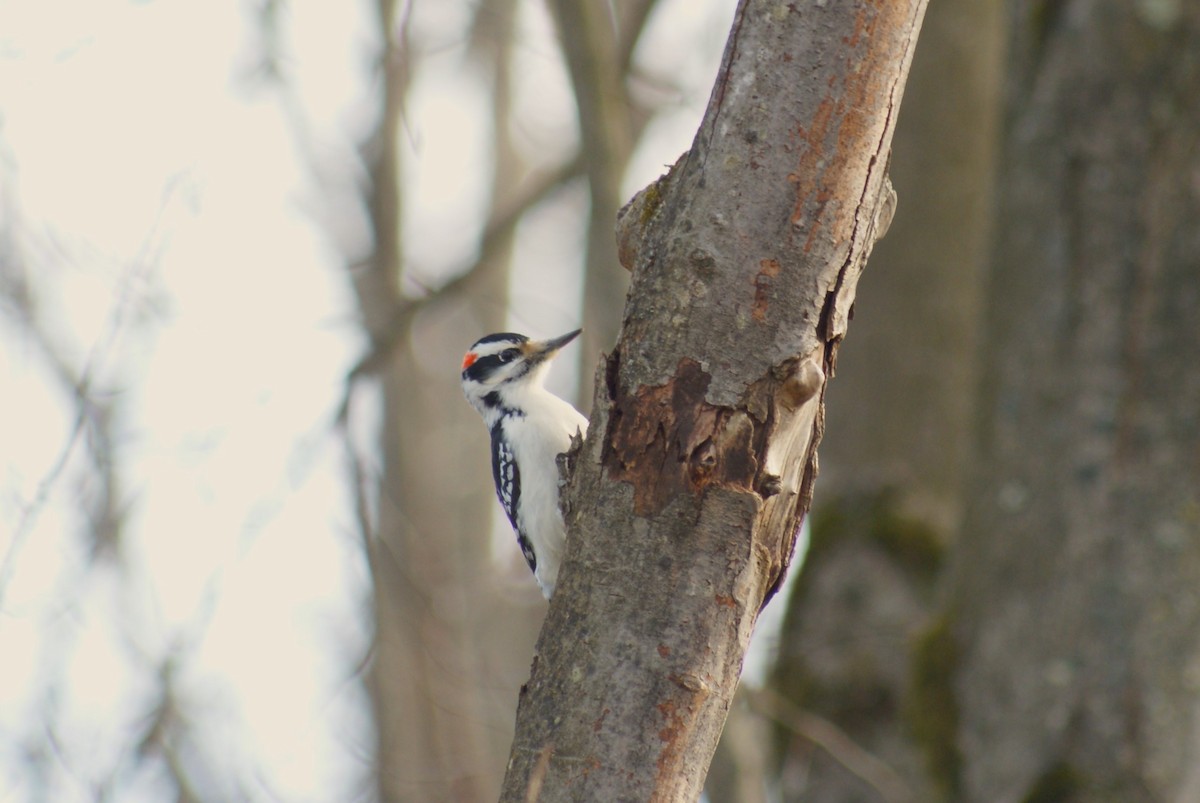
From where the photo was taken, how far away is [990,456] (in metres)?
4.46

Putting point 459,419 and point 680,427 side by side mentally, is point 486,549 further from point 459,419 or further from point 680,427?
point 680,427

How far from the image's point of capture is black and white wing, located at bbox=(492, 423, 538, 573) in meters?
5.28

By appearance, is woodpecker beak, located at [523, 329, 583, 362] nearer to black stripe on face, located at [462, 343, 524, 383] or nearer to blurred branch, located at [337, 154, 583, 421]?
black stripe on face, located at [462, 343, 524, 383]

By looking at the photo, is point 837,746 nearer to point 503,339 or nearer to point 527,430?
point 527,430

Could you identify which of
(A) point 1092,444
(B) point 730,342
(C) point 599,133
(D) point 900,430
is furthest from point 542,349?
(B) point 730,342

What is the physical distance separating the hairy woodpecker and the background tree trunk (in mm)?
1322

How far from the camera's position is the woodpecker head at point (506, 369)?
18.3 ft

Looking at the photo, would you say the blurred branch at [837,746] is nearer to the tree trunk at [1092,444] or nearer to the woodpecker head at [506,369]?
the tree trunk at [1092,444]

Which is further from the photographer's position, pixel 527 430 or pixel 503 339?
pixel 503 339

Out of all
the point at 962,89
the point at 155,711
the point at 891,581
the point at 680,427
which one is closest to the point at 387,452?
the point at 155,711

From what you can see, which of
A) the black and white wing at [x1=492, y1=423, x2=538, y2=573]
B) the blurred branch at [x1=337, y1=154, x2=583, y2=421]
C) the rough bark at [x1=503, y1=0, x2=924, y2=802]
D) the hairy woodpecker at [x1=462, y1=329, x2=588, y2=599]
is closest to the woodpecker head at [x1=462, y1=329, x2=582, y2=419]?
the hairy woodpecker at [x1=462, y1=329, x2=588, y2=599]

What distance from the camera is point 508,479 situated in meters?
5.36

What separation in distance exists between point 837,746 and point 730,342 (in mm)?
3644

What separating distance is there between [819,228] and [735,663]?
774 millimetres
